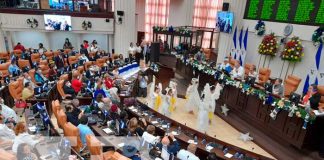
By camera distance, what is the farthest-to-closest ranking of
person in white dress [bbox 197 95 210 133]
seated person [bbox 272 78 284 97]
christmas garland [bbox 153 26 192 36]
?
christmas garland [bbox 153 26 192 36] → person in white dress [bbox 197 95 210 133] → seated person [bbox 272 78 284 97]

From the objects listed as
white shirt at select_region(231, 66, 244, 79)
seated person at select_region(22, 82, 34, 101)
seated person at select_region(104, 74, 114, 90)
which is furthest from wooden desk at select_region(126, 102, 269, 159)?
white shirt at select_region(231, 66, 244, 79)

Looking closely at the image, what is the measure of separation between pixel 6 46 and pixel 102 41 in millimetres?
5714

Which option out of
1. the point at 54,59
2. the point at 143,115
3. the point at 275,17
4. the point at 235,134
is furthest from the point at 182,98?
the point at 54,59

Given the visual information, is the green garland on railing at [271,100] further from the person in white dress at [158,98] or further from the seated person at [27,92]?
the seated person at [27,92]

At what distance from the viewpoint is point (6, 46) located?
48.4 feet

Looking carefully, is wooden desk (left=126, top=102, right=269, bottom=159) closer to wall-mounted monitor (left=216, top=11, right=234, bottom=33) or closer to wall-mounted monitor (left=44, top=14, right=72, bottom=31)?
wall-mounted monitor (left=216, top=11, right=234, bottom=33)

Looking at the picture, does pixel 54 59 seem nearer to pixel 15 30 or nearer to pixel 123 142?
pixel 15 30

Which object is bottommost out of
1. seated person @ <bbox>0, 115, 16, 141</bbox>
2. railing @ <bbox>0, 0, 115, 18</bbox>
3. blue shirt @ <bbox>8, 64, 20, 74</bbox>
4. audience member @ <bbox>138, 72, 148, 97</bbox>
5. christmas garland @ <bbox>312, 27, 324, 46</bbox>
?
audience member @ <bbox>138, 72, 148, 97</bbox>

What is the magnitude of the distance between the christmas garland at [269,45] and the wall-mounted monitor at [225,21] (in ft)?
7.82

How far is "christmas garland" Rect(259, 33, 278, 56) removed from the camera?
10.9 metres

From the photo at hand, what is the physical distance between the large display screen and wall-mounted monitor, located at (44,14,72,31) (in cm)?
1023

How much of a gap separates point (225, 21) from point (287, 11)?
3448mm

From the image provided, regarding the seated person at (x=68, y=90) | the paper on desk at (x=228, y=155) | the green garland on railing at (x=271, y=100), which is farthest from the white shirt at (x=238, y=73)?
the seated person at (x=68, y=90)

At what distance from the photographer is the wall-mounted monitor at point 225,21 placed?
13.1 m
